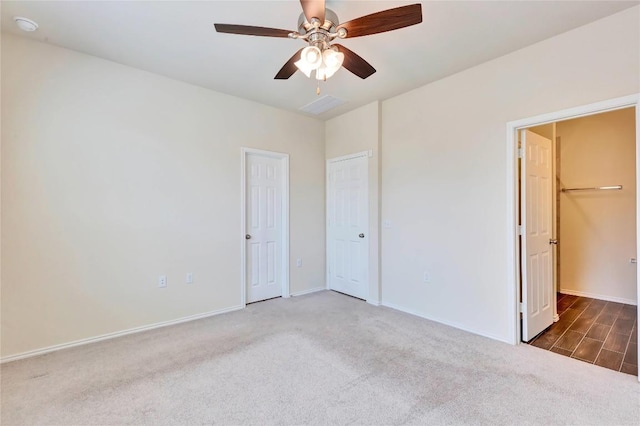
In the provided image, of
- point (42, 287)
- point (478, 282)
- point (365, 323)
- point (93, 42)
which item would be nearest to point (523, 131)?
point (478, 282)

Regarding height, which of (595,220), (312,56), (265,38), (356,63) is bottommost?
(595,220)

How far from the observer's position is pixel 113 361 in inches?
95.1

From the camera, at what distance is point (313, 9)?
163cm

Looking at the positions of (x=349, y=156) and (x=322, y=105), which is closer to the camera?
(x=322, y=105)

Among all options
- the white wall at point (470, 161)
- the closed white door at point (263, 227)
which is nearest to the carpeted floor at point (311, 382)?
the white wall at point (470, 161)

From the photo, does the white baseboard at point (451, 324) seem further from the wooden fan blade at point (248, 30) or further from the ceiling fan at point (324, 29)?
the wooden fan blade at point (248, 30)

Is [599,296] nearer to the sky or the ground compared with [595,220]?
nearer to the ground

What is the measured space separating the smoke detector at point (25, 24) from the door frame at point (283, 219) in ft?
6.68

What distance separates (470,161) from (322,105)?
6.58ft

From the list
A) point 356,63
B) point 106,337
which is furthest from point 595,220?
point 106,337

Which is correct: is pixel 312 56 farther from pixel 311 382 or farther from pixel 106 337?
pixel 106 337

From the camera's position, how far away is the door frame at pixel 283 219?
148 inches

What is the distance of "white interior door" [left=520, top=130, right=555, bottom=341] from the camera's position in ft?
9.09

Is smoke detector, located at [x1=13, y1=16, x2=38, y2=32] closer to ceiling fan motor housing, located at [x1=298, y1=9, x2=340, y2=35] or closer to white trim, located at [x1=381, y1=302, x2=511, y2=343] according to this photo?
ceiling fan motor housing, located at [x1=298, y1=9, x2=340, y2=35]
